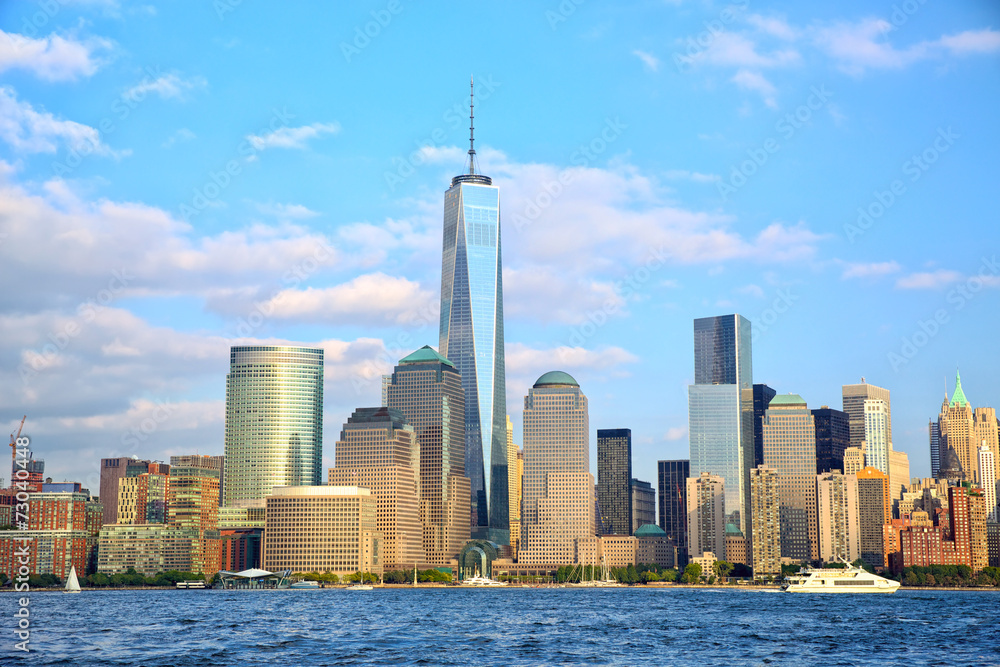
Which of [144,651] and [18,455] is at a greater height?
[18,455]

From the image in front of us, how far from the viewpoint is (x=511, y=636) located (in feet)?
386

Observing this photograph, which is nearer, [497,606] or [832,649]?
[832,649]

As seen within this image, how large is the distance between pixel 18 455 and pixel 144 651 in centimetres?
2777

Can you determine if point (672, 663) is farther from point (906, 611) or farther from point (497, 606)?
point (497, 606)

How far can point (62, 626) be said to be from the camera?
4963 inches

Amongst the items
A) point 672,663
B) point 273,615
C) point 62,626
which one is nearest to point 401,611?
point 273,615

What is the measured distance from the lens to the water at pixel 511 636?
3757 inches

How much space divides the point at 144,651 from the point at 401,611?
243 feet

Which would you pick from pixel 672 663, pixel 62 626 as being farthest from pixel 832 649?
pixel 62 626

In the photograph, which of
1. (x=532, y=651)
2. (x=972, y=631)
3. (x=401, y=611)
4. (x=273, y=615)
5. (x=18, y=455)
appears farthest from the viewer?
(x=401, y=611)

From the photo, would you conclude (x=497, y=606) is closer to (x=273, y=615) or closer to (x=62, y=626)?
(x=273, y=615)

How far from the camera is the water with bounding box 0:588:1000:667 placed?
3757 inches

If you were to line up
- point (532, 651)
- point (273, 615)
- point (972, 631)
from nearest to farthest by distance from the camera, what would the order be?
1. point (532, 651)
2. point (972, 631)
3. point (273, 615)

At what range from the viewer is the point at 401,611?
554 feet
